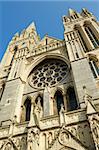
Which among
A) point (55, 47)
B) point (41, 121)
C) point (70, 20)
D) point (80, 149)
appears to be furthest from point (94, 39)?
point (80, 149)

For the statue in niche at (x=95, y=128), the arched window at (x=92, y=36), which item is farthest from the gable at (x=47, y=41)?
the statue in niche at (x=95, y=128)

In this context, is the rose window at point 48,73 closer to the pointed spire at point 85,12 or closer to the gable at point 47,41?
the gable at point 47,41

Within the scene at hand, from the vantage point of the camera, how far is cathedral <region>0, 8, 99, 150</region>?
1069 centimetres

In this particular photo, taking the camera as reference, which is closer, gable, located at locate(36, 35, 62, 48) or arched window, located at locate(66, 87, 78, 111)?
arched window, located at locate(66, 87, 78, 111)

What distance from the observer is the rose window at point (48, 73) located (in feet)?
55.2

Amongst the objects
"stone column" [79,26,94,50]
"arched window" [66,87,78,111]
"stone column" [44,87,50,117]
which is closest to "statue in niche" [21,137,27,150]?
"stone column" [44,87,50,117]

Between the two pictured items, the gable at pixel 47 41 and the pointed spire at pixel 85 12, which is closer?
the gable at pixel 47 41

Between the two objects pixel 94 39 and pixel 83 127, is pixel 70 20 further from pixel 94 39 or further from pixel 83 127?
pixel 83 127

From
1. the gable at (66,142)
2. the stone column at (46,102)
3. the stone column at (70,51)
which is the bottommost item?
the gable at (66,142)

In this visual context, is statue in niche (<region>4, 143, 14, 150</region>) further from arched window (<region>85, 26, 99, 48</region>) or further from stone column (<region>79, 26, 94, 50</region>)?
arched window (<region>85, 26, 99, 48</region>)

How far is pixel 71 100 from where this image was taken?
14859 millimetres

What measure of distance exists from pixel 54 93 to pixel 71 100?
1.39m

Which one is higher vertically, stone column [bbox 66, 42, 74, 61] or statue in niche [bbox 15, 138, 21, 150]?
stone column [bbox 66, 42, 74, 61]

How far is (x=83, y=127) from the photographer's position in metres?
10.8
